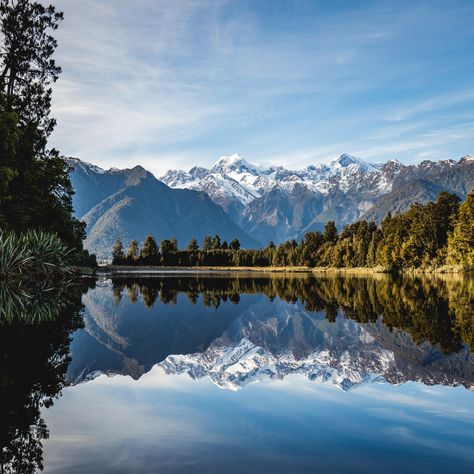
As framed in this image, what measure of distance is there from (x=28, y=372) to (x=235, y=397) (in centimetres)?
612

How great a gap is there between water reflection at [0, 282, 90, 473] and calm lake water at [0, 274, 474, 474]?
0.05m

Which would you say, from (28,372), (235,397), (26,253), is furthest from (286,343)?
(26,253)

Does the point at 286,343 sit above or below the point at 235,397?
below

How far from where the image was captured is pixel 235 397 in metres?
13.8

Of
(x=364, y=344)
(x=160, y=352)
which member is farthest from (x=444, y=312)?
(x=160, y=352)

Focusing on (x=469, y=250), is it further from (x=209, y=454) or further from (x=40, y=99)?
(x=209, y=454)

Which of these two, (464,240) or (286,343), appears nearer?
(286,343)

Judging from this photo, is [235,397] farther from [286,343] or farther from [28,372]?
[286,343]

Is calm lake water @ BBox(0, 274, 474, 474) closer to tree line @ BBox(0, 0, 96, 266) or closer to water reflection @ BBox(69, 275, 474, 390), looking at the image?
water reflection @ BBox(69, 275, 474, 390)

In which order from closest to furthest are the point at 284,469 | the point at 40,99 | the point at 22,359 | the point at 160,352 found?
the point at 284,469
the point at 22,359
the point at 160,352
the point at 40,99

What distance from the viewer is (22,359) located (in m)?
16.2

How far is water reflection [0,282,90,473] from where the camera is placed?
8.93 m

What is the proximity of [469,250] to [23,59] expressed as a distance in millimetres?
89857

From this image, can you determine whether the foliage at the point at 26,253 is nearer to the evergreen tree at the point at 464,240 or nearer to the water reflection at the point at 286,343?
Result: the water reflection at the point at 286,343
